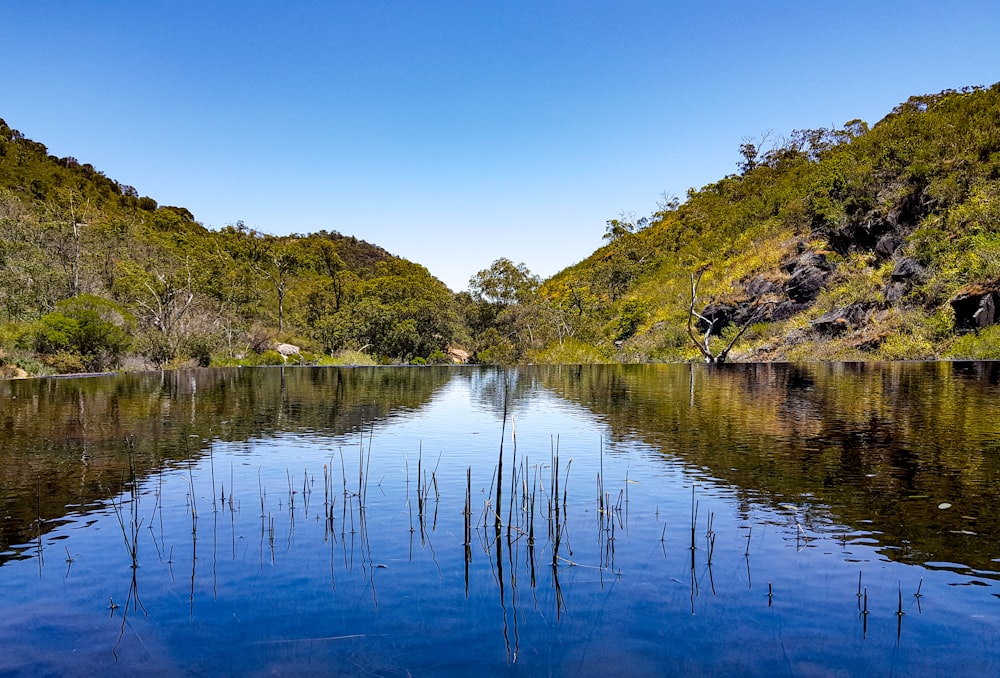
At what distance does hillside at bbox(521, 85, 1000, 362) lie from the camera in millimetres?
63062

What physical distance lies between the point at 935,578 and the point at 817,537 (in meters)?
2.05

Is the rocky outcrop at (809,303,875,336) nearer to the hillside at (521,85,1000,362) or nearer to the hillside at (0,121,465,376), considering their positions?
the hillside at (521,85,1000,362)

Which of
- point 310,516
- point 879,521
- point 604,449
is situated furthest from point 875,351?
point 310,516

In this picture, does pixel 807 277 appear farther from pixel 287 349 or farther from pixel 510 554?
pixel 510 554

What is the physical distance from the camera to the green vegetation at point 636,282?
209 feet

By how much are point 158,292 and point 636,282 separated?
250ft

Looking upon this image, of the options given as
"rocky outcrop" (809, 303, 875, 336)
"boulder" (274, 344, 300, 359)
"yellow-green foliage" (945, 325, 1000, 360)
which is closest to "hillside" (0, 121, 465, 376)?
"boulder" (274, 344, 300, 359)

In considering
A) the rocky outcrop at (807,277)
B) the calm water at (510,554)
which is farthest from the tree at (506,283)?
the calm water at (510,554)

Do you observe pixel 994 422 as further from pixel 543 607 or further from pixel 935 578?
pixel 543 607

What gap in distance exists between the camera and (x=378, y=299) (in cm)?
11981

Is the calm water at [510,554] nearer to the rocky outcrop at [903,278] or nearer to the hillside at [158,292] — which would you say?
the hillside at [158,292]

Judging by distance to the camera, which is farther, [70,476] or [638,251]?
[638,251]

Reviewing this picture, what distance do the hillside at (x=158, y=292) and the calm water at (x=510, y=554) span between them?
1904 inches

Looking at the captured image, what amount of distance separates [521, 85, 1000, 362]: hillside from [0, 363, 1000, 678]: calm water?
47.0m
